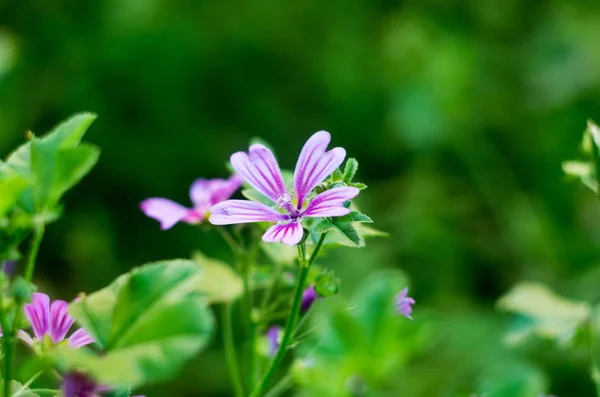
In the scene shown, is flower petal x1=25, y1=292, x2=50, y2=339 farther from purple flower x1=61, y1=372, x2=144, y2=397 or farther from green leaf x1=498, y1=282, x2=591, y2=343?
green leaf x1=498, y1=282, x2=591, y2=343

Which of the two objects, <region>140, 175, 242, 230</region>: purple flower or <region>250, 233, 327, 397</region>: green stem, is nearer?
<region>250, 233, 327, 397</region>: green stem

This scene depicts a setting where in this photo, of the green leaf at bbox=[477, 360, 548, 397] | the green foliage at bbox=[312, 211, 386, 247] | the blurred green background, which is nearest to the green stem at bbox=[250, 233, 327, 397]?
the green foliage at bbox=[312, 211, 386, 247]

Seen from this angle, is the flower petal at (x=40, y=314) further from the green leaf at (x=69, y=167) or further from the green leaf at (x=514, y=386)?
the green leaf at (x=514, y=386)

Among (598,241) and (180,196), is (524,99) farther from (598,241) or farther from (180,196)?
(180,196)

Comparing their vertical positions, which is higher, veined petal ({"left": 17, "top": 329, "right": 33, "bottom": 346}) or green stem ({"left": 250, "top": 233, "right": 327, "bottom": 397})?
green stem ({"left": 250, "top": 233, "right": 327, "bottom": 397})

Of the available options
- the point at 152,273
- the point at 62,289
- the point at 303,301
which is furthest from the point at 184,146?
the point at 152,273

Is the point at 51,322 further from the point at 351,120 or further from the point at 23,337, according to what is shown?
the point at 351,120

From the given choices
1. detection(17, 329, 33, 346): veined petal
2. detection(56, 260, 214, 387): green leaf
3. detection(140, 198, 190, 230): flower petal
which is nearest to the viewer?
detection(56, 260, 214, 387): green leaf
